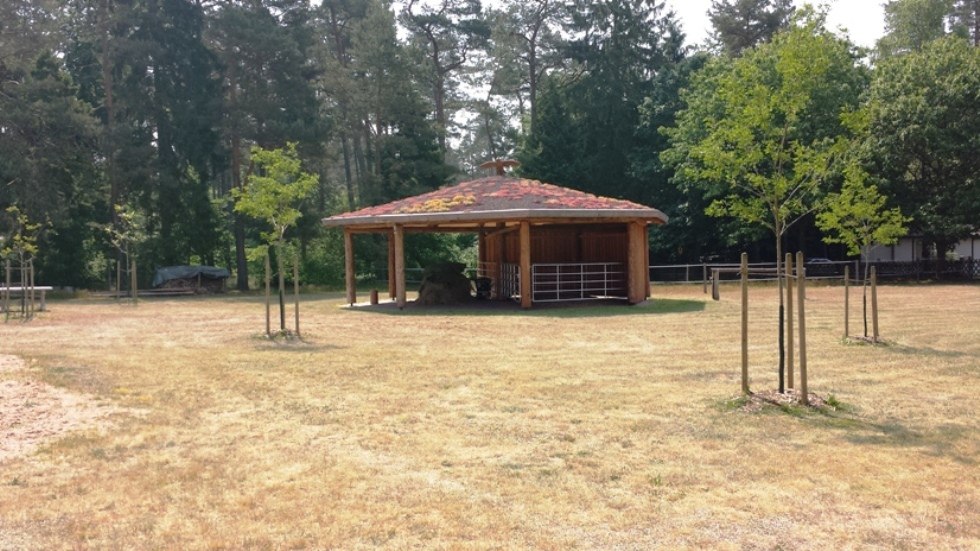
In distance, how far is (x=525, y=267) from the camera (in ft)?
61.0

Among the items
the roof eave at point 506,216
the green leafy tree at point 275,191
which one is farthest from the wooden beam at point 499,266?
the green leafy tree at point 275,191

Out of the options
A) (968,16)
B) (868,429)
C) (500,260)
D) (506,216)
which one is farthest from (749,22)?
(868,429)

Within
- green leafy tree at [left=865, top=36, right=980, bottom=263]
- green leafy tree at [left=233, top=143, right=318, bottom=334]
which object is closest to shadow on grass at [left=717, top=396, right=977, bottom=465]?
green leafy tree at [left=233, top=143, right=318, bottom=334]

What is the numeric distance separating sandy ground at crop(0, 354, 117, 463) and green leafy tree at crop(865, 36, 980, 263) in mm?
27437

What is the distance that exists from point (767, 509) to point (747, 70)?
5768mm

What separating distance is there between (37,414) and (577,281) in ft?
51.1

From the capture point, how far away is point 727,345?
11797 mm

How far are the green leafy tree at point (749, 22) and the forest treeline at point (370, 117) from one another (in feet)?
0.34

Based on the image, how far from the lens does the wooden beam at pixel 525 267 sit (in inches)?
720

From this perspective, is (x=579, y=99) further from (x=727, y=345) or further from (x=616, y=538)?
(x=616, y=538)

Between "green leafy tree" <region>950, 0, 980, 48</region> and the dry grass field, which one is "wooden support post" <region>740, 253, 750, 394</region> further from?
"green leafy tree" <region>950, 0, 980, 48</region>

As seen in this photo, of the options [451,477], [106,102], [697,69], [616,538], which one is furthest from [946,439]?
[106,102]

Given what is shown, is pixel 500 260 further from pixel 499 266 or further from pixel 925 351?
pixel 925 351

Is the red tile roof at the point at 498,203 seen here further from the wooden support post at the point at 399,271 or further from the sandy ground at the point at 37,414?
the sandy ground at the point at 37,414
